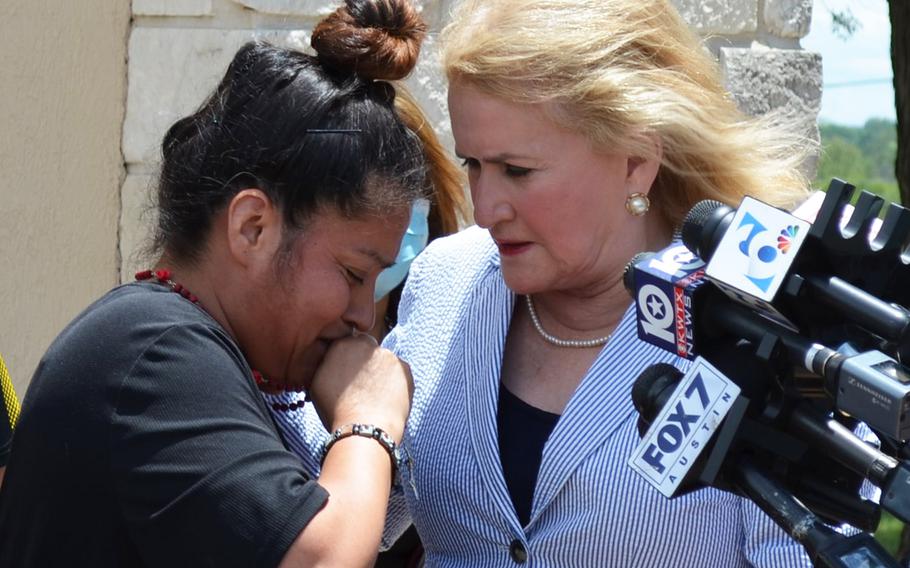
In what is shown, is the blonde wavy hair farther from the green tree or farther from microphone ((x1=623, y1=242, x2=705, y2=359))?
the green tree

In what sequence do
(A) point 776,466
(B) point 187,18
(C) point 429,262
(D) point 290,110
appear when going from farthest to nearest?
(B) point 187,18 → (C) point 429,262 → (D) point 290,110 → (A) point 776,466

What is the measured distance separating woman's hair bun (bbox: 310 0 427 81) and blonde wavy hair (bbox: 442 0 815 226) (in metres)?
→ 0.16

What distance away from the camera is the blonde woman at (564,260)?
2.16m

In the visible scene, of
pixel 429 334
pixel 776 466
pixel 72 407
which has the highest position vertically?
pixel 776 466

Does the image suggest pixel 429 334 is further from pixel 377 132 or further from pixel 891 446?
pixel 891 446

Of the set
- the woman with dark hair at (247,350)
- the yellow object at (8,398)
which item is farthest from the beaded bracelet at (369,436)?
the yellow object at (8,398)

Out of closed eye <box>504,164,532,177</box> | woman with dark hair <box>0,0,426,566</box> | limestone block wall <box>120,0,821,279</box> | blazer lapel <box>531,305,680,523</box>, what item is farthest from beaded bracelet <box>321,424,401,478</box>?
limestone block wall <box>120,0,821,279</box>

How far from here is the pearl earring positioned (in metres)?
2.37

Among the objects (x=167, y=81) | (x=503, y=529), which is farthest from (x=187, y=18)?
(x=503, y=529)

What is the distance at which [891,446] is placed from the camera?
129 centimetres

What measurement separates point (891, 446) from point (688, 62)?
1263mm

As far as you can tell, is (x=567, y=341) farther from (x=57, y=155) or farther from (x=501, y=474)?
(x=57, y=155)

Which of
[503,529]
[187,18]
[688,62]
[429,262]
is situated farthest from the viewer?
[187,18]

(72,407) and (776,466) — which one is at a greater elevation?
(776,466)
